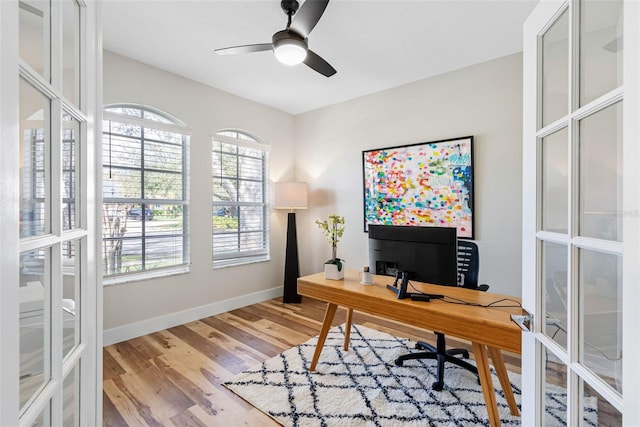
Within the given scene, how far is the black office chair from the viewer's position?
6.87 feet

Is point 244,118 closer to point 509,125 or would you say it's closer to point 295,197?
point 295,197

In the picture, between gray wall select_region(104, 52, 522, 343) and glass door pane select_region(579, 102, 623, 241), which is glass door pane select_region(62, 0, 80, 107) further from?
gray wall select_region(104, 52, 522, 343)

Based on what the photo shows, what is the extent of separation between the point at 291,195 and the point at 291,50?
215 cm

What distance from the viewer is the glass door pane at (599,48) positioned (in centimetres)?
65

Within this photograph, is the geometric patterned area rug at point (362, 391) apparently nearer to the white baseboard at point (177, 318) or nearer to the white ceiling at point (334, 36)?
the white baseboard at point (177, 318)

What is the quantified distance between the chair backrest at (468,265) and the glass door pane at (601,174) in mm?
1876

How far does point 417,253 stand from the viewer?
180 cm

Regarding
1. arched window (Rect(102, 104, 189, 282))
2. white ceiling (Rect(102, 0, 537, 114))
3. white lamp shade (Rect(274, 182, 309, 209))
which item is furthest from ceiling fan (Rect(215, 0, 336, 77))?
white lamp shade (Rect(274, 182, 309, 209))

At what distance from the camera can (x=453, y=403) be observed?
186 cm

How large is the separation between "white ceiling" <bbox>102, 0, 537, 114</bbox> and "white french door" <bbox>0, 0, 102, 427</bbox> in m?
1.41

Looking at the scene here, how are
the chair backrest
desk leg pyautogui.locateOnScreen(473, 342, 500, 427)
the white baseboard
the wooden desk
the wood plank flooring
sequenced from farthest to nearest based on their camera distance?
the white baseboard < the chair backrest < the wood plank flooring < desk leg pyautogui.locateOnScreen(473, 342, 500, 427) < the wooden desk

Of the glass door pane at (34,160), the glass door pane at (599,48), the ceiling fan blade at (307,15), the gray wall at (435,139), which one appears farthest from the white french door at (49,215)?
the gray wall at (435,139)

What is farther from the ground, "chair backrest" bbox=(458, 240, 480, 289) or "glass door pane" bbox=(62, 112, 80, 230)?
"glass door pane" bbox=(62, 112, 80, 230)

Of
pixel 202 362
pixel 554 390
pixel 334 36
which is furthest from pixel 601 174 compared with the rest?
pixel 202 362
